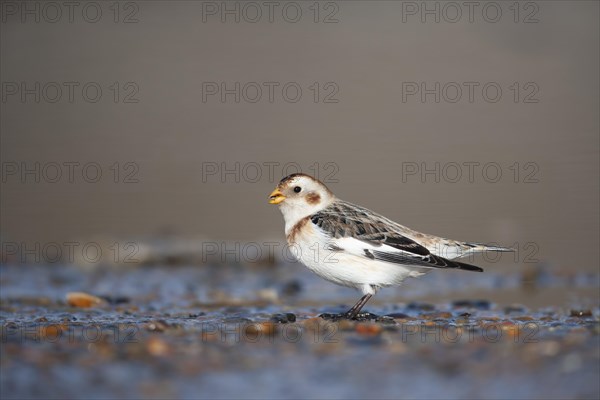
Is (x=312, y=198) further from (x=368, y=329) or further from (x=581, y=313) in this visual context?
(x=581, y=313)

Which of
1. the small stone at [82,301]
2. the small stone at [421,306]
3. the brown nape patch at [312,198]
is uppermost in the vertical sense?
the brown nape patch at [312,198]

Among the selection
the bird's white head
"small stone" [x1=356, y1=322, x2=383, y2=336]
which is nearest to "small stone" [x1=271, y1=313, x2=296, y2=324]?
"small stone" [x1=356, y1=322, x2=383, y2=336]

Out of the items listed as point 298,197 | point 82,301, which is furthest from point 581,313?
point 82,301

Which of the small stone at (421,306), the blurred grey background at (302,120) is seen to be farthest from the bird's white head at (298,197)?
the blurred grey background at (302,120)

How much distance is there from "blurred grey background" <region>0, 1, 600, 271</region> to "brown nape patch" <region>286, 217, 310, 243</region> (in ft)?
10.5

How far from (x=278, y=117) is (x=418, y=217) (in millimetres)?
4254

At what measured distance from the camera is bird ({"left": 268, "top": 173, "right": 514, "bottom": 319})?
21.5 ft

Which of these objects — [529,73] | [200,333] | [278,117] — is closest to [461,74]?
[529,73]

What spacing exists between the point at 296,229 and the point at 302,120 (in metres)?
6.97

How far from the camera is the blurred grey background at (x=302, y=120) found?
11055mm

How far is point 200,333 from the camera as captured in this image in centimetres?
571

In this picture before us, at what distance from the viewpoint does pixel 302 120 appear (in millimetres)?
13727

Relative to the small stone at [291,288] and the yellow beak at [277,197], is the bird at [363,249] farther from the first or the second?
the small stone at [291,288]

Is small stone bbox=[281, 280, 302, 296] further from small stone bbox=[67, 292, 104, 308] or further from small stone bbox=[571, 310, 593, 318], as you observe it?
small stone bbox=[571, 310, 593, 318]
